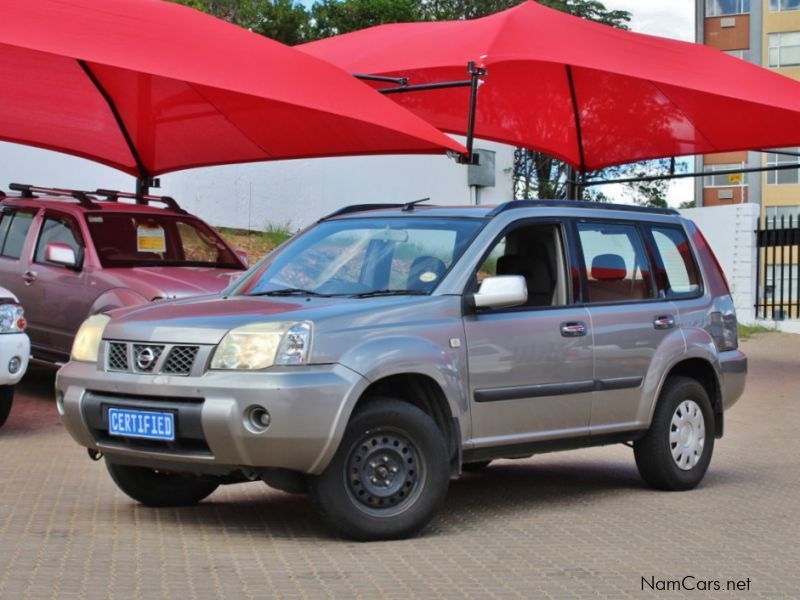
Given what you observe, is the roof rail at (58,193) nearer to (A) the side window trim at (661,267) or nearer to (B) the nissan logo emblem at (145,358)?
(A) the side window trim at (661,267)

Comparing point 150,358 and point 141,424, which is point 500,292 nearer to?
point 150,358

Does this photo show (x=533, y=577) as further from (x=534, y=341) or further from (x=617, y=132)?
(x=617, y=132)

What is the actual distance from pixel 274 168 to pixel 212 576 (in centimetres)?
2089

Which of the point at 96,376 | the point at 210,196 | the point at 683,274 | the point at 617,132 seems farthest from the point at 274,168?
the point at 96,376

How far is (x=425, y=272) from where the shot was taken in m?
7.41

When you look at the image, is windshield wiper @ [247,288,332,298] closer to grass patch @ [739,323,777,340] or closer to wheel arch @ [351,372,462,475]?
wheel arch @ [351,372,462,475]

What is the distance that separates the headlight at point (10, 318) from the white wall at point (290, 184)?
12.9 m

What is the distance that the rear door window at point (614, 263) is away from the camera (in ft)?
27.2

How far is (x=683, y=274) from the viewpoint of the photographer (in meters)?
9.16

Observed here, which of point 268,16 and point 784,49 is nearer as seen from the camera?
point 268,16

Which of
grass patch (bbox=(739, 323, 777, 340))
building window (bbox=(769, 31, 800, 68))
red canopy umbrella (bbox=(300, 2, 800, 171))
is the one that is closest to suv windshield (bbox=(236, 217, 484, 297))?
red canopy umbrella (bbox=(300, 2, 800, 171))

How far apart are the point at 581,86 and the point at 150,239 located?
7912 millimetres

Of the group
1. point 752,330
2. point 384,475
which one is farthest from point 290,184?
point 384,475

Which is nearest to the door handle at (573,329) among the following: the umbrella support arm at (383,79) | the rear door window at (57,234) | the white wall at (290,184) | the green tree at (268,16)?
the rear door window at (57,234)
